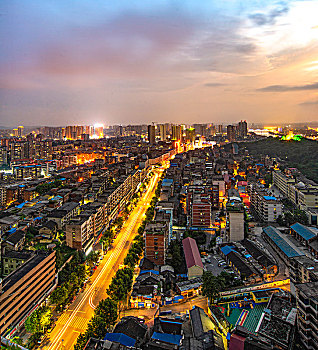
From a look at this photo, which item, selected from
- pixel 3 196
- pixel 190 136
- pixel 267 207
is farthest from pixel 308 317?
pixel 190 136

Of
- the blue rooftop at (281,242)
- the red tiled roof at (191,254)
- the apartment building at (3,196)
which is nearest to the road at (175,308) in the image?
the red tiled roof at (191,254)

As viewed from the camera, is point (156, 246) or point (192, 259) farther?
point (156, 246)

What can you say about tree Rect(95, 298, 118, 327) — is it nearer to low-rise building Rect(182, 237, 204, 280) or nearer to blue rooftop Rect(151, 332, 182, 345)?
blue rooftop Rect(151, 332, 182, 345)

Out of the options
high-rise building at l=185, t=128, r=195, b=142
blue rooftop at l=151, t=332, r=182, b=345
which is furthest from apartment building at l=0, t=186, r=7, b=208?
high-rise building at l=185, t=128, r=195, b=142

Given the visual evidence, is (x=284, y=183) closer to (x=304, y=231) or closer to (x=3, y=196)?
(x=304, y=231)

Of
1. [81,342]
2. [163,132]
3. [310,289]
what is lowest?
[81,342]

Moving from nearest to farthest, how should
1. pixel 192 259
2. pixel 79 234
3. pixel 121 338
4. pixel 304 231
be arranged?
pixel 121 338
pixel 192 259
pixel 79 234
pixel 304 231
